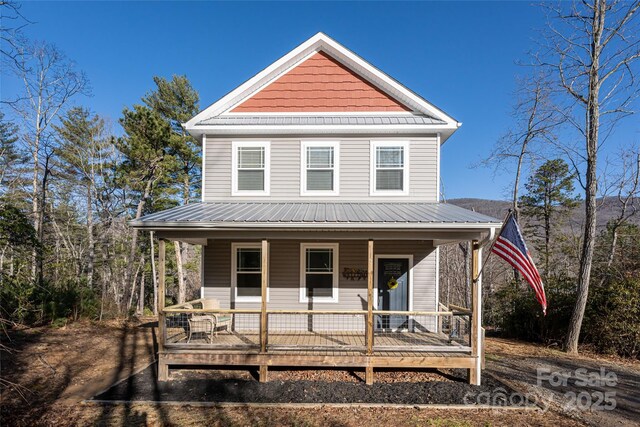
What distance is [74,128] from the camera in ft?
70.6

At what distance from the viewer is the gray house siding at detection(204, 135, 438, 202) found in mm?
9641

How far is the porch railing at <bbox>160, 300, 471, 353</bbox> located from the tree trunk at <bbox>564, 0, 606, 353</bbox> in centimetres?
445

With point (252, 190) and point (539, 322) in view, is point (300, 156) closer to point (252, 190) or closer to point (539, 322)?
point (252, 190)

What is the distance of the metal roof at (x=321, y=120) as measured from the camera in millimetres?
9664

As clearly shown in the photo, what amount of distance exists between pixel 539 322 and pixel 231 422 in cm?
1138

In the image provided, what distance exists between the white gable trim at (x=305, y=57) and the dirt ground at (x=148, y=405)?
22.8ft

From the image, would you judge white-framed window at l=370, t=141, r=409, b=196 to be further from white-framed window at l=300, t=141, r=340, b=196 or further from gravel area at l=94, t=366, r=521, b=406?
gravel area at l=94, t=366, r=521, b=406

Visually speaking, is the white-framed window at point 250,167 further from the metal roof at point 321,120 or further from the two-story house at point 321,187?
the metal roof at point 321,120

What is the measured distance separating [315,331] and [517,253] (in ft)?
18.6

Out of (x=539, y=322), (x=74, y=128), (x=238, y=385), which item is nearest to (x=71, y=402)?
(x=238, y=385)

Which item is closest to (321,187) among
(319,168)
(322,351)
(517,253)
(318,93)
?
(319,168)

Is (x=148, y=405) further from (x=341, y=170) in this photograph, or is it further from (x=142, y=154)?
(x=142, y=154)

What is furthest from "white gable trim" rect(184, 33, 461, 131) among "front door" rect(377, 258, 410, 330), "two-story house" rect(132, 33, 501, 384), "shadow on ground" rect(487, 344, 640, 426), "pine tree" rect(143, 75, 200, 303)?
"pine tree" rect(143, 75, 200, 303)

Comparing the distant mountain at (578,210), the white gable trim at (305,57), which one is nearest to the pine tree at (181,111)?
the white gable trim at (305,57)
